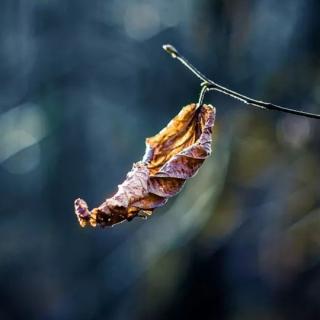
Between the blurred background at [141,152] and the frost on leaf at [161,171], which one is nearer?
the frost on leaf at [161,171]

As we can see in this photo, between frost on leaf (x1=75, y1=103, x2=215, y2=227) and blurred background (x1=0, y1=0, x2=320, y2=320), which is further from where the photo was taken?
blurred background (x1=0, y1=0, x2=320, y2=320)

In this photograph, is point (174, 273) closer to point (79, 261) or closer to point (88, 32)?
point (79, 261)

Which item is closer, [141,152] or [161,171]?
[161,171]

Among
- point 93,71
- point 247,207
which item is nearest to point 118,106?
point 93,71

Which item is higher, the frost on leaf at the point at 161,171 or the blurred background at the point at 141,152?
the frost on leaf at the point at 161,171
